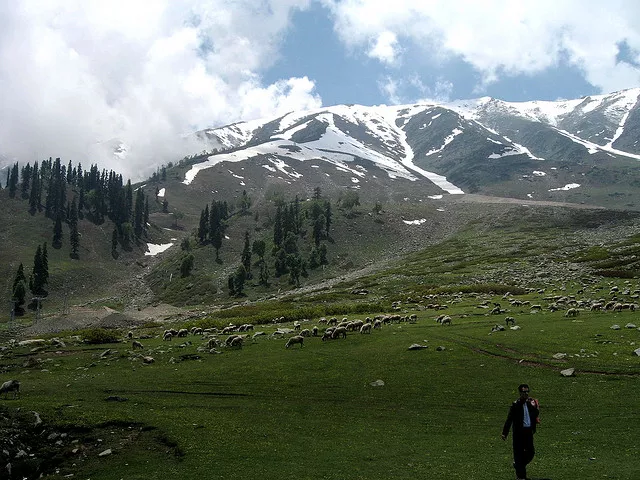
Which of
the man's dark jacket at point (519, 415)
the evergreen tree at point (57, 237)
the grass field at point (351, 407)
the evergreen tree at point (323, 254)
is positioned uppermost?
the evergreen tree at point (57, 237)

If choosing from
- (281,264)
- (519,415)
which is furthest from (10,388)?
(281,264)

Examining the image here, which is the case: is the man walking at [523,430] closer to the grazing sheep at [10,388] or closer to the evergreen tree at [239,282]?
the grazing sheep at [10,388]

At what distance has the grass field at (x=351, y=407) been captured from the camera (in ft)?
61.6

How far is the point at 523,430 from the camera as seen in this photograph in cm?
1672

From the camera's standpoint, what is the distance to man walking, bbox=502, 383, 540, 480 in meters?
16.2

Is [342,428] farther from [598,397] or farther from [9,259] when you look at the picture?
[9,259]

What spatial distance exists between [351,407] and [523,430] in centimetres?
1107

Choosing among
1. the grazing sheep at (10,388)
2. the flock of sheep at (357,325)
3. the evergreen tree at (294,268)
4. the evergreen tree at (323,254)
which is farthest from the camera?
the evergreen tree at (323,254)

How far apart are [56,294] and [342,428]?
153 meters

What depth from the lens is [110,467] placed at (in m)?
19.5

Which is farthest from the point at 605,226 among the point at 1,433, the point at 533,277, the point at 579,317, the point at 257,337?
the point at 1,433

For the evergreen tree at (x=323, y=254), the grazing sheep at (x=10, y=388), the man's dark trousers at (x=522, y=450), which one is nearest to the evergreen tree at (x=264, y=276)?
the evergreen tree at (x=323, y=254)

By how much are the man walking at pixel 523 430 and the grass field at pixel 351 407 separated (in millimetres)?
902

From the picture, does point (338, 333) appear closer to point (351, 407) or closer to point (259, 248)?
point (351, 407)
